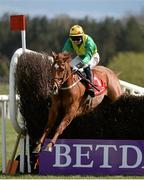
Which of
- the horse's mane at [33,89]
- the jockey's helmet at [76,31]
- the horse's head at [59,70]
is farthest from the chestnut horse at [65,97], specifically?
the jockey's helmet at [76,31]

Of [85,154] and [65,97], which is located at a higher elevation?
[65,97]

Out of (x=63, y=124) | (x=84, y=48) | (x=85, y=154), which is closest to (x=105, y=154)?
(x=85, y=154)

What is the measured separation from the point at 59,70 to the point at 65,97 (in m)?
0.56

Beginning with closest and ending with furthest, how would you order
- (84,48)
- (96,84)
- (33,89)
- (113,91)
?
(33,89), (84,48), (96,84), (113,91)

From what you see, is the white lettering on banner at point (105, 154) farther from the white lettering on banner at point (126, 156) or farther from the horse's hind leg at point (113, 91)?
the horse's hind leg at point (113, 91)

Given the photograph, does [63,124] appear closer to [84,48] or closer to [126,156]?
[126,156]

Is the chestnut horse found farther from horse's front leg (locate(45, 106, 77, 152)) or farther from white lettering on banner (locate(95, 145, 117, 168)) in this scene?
white lettering on banner (locate(95, 145, 117, 168))

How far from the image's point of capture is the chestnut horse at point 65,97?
29.3 ft

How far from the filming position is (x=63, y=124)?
9086 mm

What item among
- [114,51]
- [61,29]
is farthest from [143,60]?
[61,29]

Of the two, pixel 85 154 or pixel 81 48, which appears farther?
pixel 81 48

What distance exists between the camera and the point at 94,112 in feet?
30.5

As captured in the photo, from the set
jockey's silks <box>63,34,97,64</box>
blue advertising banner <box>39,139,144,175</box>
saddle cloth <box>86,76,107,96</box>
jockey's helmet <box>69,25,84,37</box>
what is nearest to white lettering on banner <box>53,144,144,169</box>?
blue advertising banner <box>39,139,144,175</box>

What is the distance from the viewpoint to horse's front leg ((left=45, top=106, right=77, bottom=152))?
351 inches
